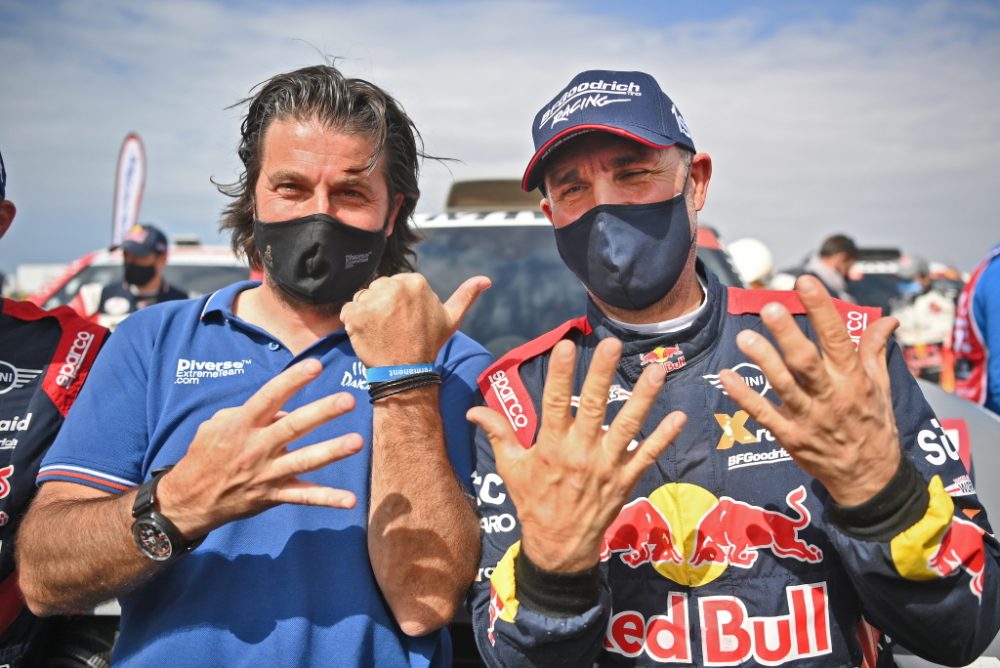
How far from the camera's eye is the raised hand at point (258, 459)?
163 centimetres

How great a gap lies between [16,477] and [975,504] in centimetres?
222

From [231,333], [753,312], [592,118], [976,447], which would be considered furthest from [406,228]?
[976,447]

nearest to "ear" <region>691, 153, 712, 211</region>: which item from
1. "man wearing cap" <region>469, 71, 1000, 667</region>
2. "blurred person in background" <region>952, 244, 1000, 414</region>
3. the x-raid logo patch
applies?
"man wearing cap" <region>469, 71, 1000, 667</region>

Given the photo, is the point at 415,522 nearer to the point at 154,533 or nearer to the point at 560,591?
the point at 560,591

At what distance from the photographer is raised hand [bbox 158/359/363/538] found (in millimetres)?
1633

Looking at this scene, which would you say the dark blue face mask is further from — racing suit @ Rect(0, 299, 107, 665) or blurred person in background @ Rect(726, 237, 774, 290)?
blurred person in background @ Rect(726, 237, 774, 290)

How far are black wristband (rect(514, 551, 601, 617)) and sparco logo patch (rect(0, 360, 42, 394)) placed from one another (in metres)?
1.50

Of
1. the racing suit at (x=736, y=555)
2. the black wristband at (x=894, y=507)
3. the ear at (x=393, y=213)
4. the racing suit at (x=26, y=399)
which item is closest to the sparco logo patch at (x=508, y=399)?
the racing suit at (x=736, y=555)

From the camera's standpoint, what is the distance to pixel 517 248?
4.03 m

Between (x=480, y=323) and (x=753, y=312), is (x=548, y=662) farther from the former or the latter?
(x=480, y=323)

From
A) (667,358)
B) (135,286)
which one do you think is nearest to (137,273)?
(135,286)

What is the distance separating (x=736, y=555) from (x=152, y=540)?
1.19 metres

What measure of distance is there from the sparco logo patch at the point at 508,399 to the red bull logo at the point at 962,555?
84 cm

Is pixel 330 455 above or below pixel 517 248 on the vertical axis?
below
